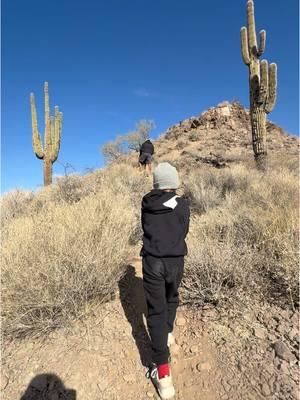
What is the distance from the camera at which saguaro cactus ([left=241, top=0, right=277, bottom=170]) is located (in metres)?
9.69

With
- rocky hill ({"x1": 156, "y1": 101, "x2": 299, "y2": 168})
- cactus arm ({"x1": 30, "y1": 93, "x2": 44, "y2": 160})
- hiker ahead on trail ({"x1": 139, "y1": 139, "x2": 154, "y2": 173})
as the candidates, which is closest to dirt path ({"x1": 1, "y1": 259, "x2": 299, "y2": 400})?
hiker ahead on trail ({"x1": 139, "y1": 139, "x2": 154, "y2": 173})

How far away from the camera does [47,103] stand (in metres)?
12.8

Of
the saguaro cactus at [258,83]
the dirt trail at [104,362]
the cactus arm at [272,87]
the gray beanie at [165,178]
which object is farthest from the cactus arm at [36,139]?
the gray beanie at [165,178]

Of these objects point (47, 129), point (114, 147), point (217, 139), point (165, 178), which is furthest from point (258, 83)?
point (114, 147)

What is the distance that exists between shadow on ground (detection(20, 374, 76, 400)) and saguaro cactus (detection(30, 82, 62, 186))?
1090cm

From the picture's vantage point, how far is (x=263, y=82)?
9.71 meters

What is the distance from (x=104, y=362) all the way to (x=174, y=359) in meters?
0.62

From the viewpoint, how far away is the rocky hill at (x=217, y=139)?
16.8 meters

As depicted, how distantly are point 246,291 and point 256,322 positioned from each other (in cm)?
36

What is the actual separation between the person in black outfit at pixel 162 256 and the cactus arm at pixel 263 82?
8.49 metres

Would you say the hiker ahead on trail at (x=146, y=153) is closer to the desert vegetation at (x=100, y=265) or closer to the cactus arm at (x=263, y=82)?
the cactus arm at (x=263, y=82)

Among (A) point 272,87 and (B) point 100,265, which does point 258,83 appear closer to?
(A) point 272,87

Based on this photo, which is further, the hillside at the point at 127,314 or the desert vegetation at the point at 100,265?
the desert vegetation at the point at 100,265

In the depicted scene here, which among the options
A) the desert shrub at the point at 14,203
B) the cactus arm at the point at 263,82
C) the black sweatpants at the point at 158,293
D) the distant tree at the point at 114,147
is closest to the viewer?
the black sweatpants at the point at 158,293
